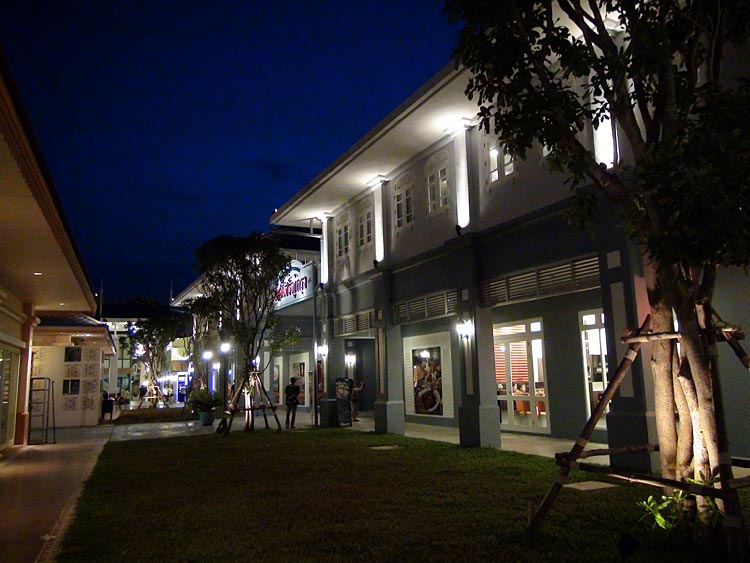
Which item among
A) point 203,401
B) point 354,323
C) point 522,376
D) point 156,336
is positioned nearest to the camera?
point 522,376

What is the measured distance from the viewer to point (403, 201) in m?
17.2

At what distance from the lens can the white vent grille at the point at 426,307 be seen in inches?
586

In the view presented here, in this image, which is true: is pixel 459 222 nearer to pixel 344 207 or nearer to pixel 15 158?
pixel 344 207

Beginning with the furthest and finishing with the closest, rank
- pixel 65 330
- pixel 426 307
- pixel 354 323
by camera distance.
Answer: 1. pixel 65 330
2. pixel 354 323
3. pixel 426 307

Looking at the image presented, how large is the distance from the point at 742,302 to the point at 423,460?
5.90 meters

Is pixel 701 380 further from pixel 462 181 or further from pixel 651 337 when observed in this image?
pixel 462 181

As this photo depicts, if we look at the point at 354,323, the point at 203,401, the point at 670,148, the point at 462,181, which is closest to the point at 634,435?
the point at 670,148

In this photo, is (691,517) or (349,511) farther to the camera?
(349,511)

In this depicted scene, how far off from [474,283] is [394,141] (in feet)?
13.8

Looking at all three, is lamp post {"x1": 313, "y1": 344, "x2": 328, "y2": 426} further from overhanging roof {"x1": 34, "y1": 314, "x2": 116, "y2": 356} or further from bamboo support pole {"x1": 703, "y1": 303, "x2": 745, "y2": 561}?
bamboo support pole {"x1": 703, "y1": 303, "x2": 745, "y2": 561}

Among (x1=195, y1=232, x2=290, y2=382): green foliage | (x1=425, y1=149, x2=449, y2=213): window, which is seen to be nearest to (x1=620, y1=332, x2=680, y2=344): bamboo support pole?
(x1=425, y1=149, x2=449, y2=213): window

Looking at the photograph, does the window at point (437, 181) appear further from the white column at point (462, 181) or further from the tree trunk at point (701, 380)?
the tree trunk at point (701, 380)

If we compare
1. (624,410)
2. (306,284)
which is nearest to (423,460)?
(624,410)

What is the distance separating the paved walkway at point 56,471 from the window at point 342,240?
549cm
